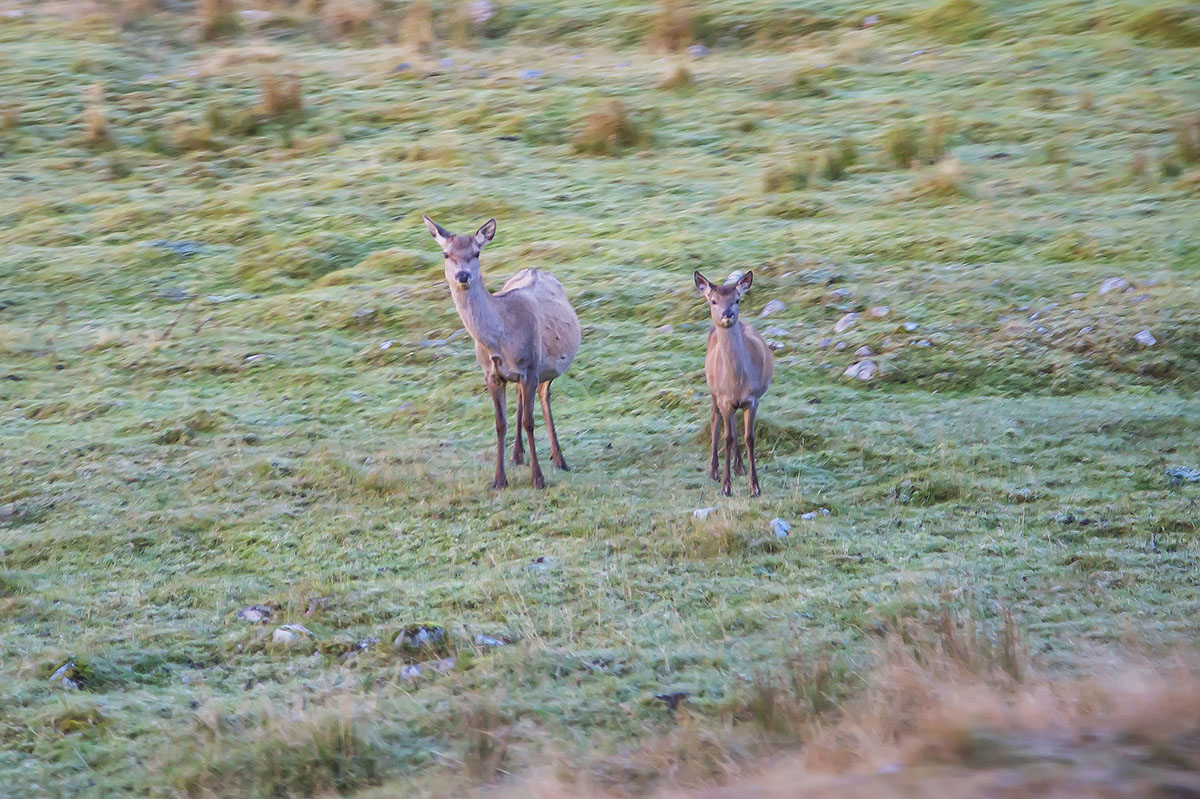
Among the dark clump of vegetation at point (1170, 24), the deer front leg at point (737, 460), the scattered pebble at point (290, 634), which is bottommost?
the deer front leg at point (737, 460)

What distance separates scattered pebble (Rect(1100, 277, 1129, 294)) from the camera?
33.9 ft

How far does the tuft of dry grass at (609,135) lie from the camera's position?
15906mm

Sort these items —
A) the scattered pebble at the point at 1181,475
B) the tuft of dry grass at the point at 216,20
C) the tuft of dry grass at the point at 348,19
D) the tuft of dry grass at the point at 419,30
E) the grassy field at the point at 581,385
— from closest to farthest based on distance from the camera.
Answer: the grassy field at the point at 581,385, the scattered pebble at the point at 1181,475, the tuft of dry grass at the point at 419,30, the tuft of dry grass at the point at 216,20, the tuft of dry grass at the point at 348,19

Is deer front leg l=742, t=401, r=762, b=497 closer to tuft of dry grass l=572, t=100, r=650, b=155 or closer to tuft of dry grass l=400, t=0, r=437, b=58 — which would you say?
tuft of dry grass l=572, t=100, r=650, b=155

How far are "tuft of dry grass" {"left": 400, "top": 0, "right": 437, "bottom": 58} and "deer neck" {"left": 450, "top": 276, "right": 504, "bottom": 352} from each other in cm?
1228

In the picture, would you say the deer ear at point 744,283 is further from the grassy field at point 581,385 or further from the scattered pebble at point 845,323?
the scattered pebble at point 845,323

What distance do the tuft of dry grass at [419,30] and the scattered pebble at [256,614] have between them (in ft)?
49.6

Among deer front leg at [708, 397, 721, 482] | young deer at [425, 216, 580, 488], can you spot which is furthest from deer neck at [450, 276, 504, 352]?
deer front leg at [708, 397, 721, 482]

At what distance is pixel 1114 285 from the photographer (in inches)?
409

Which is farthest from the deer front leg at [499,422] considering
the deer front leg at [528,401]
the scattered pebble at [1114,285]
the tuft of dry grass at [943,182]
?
the tuft of dry grass at [943,182]

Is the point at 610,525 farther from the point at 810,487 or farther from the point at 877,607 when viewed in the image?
the point at 877,607

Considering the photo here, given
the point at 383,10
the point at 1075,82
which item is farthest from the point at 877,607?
the point at 383,10

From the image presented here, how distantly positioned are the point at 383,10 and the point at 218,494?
1585 cm

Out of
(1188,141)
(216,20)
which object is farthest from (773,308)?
(216,20)
